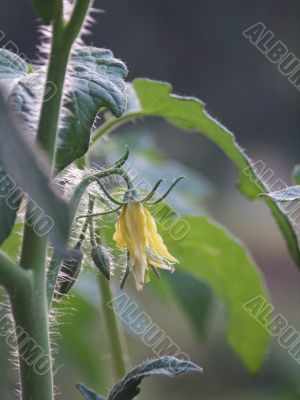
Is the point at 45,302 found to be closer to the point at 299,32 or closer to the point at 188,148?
the point at 188,148

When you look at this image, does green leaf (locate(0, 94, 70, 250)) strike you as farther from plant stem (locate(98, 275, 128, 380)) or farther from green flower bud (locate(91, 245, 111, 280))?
plant stem (locate(98, 275, 128, 380))

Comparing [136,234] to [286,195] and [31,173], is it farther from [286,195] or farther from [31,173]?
[31,173]

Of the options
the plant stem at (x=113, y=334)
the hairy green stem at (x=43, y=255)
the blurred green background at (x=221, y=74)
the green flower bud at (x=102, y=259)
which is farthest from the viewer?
the blurred green background at (x=221, y=74)

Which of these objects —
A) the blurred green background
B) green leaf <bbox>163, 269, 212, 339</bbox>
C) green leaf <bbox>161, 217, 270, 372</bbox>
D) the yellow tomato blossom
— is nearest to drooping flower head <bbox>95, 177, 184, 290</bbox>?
the yellow tomato blossom

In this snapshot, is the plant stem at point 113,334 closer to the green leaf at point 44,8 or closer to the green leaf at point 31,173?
the green leaf at point 44,8

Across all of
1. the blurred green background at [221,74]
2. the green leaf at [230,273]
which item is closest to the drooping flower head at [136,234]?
the green leaf at [230,273]

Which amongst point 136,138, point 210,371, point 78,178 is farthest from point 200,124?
point 210,371

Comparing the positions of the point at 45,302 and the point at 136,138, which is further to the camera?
the point at 136,138
